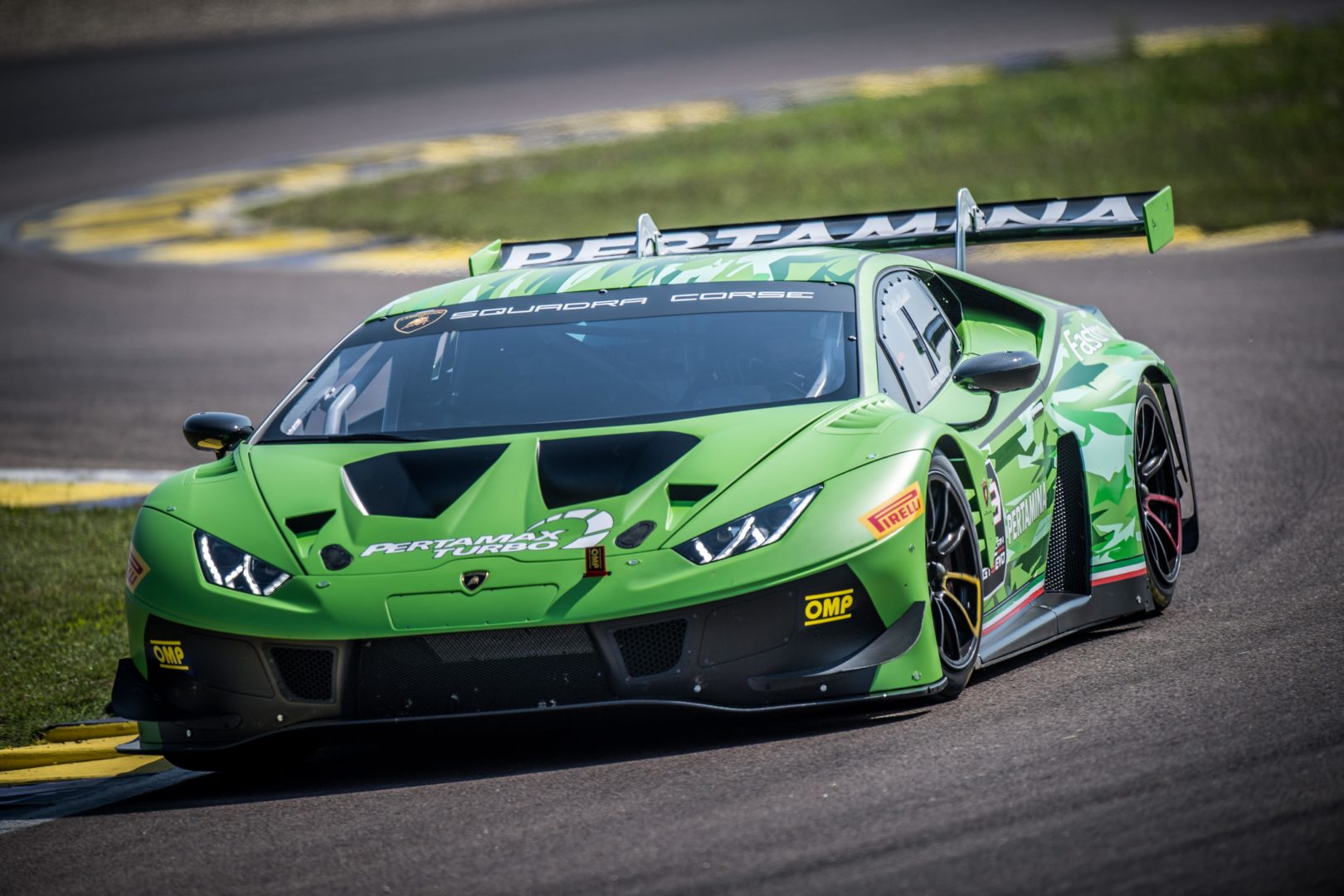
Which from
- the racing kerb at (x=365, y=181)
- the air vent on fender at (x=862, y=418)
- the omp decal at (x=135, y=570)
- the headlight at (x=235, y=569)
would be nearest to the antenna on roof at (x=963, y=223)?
the air vent on fender at (x=862, y=418)

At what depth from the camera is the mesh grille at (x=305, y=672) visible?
5.34 m

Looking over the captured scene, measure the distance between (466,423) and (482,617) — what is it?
105 cm

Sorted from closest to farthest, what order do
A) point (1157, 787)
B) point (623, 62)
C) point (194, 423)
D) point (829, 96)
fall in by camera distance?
point (1157, 787)
point (194, 423)
point (829, 96)
point (623, 62)

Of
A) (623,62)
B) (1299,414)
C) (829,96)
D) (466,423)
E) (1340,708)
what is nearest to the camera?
(1340,708)

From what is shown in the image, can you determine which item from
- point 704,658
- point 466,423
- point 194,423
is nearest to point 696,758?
point 704,658

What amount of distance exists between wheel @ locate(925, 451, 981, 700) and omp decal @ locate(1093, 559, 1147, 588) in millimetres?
926

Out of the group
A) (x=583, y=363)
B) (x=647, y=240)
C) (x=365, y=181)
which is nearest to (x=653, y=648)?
(x=583, y=363)

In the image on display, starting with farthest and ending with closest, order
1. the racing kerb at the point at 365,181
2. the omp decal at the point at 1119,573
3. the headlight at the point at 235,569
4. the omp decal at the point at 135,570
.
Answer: the racing kerb at the point at 365,181 → the omp decal at the point at 1119,573 → the omp decal at the point at 135,570 → the headlight at the point at 235,569

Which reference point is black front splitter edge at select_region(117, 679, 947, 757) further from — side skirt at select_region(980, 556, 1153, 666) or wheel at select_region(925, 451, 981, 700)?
side skirt at select_region(980, 556, 1153, 666)

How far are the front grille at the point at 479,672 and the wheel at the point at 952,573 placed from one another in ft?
3.25

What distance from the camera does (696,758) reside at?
529 centimetres

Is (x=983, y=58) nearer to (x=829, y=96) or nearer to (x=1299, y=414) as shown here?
(x=829, y=96)

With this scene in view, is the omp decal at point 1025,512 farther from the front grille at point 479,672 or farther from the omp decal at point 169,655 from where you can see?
the omp decal at point 169,655

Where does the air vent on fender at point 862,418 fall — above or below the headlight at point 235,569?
above
